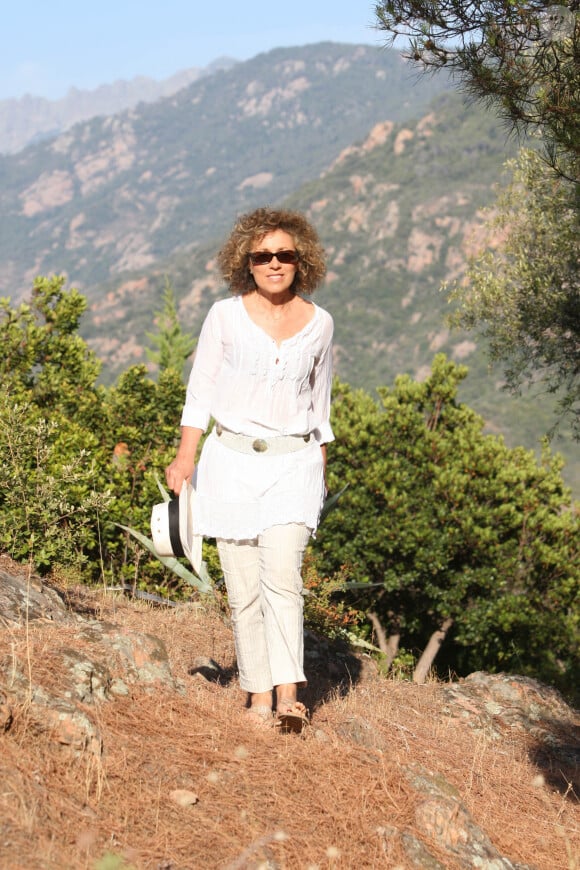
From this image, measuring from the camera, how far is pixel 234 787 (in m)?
3.87

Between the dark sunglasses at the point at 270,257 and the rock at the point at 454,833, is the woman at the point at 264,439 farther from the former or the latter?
the rock at the point at 454,833

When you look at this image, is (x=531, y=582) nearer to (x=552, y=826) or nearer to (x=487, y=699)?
(x=487, y=699)

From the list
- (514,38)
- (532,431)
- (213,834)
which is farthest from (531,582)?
(532,431)

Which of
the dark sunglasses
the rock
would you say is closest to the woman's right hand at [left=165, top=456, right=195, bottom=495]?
the dark sunglasses

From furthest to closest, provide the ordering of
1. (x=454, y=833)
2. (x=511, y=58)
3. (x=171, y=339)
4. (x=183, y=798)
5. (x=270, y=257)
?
(x=171, y=339), (x=511, y=58), (x=270, y=257), (x=454, y=833), (x=183, y=798)

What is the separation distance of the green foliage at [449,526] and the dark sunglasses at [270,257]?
10084 millimetres

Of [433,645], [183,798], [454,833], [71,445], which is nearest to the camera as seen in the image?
[183,798]

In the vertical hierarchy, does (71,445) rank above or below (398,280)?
below

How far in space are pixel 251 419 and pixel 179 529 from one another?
0.71 metres

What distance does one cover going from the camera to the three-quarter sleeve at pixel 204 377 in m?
4.70

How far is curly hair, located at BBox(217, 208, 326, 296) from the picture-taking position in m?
4.72

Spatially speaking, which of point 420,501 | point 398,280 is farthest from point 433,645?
point 398,280

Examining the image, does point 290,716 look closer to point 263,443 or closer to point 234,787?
point 234,787

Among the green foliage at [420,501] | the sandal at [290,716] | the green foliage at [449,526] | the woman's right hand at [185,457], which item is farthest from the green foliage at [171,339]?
the sandal at [290,716]
